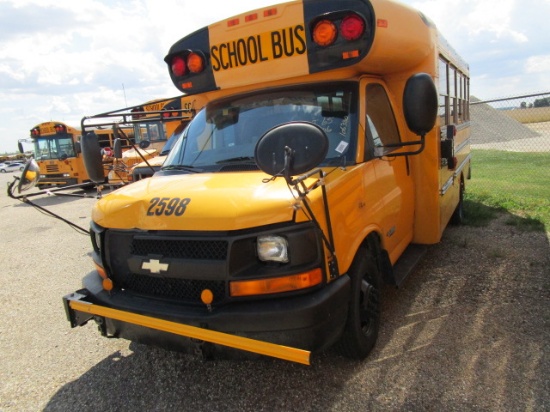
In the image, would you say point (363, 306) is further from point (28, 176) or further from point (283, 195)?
point (28, 176)

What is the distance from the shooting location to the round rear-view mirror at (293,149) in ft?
7.59

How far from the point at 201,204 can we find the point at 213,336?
0.78 m

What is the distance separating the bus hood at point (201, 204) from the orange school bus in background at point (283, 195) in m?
0.01

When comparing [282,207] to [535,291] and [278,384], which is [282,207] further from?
[535,291]

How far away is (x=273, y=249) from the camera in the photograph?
8.25 feet

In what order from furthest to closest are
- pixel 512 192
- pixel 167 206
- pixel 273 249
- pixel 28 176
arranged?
pixel 512 192 → pixel 28 176 → pixel 167 206 → pixel 273 249

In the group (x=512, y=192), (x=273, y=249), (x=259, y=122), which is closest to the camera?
(x=273, y=249)

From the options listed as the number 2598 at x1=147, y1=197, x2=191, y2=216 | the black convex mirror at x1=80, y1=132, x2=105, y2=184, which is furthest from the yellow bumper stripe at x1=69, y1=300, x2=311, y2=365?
the black convex mirror at x1=80, y1=132, x2=105, y2=184

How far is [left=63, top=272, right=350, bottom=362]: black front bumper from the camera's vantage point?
2.45m

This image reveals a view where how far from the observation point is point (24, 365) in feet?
11.8

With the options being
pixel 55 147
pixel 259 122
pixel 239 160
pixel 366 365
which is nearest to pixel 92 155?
pixel 239 160

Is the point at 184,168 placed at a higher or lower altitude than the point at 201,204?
higher

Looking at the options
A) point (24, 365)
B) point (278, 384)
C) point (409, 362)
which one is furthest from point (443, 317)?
point (24, 365)

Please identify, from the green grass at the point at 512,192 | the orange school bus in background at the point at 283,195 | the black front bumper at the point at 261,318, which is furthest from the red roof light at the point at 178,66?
the green grass at the point at 512,192
